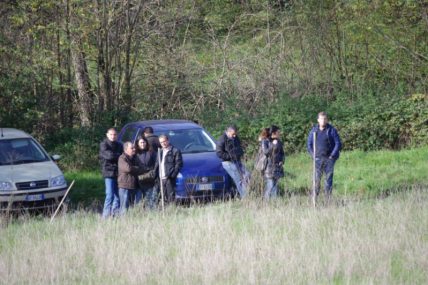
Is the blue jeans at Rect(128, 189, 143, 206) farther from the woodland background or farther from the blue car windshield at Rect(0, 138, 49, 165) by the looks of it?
the woodland background

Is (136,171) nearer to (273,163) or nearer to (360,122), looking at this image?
(273,163)

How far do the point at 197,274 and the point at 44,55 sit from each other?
617 inches

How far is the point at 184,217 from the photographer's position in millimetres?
13742

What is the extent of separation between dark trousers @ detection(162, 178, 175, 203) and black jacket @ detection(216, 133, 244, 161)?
123 centimetres

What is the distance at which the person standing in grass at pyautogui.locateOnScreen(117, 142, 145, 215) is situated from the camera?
15.3 metres

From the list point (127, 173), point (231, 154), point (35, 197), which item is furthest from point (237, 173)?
point (35, 197)

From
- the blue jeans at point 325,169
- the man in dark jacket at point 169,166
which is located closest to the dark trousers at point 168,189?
the man in dark jacket at point 169,166

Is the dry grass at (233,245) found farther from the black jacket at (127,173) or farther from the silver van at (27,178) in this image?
the silver van at (27,178)

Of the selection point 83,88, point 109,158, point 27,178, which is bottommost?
point 27,178

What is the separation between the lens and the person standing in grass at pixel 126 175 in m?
15.3

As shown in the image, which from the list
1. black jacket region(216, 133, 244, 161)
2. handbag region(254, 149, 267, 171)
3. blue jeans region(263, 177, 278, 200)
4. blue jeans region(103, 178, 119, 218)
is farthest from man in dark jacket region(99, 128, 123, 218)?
blue jeans region(263, 177, 278, 200)

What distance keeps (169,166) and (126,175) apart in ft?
3.34

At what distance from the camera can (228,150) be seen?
55.1 ft

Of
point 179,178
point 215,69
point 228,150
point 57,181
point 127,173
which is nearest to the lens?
point 127,173
